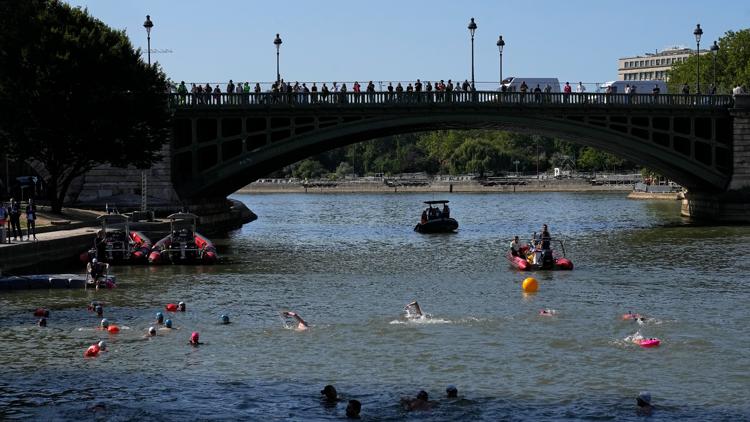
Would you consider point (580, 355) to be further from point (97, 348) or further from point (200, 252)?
point (200, 252)

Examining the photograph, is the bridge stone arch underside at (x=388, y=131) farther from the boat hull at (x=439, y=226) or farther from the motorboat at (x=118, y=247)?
the motorboat at (x=118, y=247)

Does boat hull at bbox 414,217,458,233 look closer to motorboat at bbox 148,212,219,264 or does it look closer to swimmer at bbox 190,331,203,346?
motorboat at bbox 148,212,219,264

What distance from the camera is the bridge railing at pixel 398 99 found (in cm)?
8588

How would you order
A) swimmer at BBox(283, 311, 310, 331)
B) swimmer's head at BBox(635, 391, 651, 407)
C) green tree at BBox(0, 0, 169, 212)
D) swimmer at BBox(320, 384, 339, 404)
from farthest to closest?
green tree at BBox(0, 0, 169, 212), swimmer at BBox(283, 311, 310, 331), swimmer at BBox(320, 384, 339, 404), swimmer's head at BBox(635, 391, 651, 407)

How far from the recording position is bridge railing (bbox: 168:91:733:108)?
85875mm

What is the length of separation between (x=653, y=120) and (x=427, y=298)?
48.9 metres

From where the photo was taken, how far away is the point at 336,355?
36.5 metres

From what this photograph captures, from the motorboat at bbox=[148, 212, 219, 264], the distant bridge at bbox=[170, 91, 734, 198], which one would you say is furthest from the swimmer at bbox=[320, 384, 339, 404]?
the distant bridge at bbox=[170, 91, 734, 198]

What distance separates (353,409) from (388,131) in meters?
62.0

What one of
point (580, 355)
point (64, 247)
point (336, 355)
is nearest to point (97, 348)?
point (336, 355)

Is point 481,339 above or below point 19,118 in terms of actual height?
below

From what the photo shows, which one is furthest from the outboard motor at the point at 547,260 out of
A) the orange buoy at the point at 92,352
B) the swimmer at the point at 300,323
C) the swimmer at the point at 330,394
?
the swimmer at the point at 330,394

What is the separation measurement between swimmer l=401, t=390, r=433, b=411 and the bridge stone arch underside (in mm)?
56269

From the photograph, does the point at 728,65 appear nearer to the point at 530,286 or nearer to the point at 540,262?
the point at 540,262
